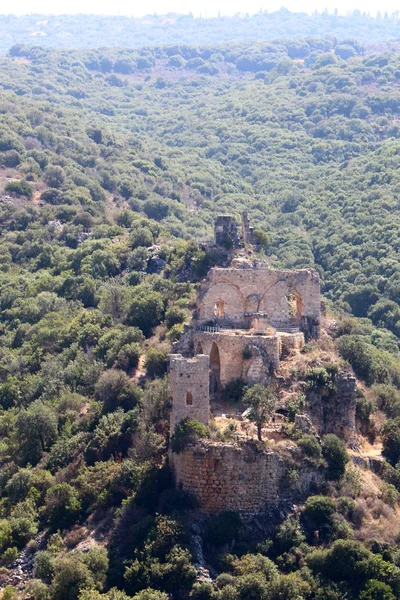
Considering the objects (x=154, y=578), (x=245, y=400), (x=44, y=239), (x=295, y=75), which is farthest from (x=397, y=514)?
(x=295, y=75)

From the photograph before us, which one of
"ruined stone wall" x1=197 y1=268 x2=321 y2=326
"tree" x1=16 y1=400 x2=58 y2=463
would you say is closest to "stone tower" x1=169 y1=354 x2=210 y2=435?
"ruined stone wall" x1=197 y1=268 x2=321 y2=326

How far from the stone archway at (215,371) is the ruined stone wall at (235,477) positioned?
18.1 ft

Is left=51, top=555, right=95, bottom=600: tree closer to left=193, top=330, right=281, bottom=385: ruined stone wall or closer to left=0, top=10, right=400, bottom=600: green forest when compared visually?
left=0, top=10, right=400, bottom=600: green forest

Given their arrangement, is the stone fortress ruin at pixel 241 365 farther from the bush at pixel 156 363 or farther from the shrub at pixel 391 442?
the bush at pixel 156 363

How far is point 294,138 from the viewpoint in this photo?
145 m

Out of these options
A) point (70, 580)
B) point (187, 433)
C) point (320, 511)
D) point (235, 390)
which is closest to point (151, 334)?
point (235, 390)

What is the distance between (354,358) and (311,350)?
14.8 feet

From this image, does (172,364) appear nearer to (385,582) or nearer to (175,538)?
(175,538)

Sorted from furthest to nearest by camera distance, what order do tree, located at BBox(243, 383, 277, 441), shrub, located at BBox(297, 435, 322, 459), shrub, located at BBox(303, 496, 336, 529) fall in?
tree, located at BBox(243, 383, 277, 441)
shrub, located at BBox(297, 435, 322, 459)
shrub, located at BBox(303, 496, 336, 529)

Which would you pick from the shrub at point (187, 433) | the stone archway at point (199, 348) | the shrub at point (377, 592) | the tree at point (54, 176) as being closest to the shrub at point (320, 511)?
the shrub at point (377, 592)

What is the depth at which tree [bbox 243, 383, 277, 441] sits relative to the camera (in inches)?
1467

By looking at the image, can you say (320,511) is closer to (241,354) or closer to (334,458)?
(334,458)

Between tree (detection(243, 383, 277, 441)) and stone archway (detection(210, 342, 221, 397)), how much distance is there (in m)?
2.12

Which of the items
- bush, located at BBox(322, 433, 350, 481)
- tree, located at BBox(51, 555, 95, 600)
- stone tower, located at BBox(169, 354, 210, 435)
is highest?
stone tower, located at BBox(169, 354, 210, 435)
